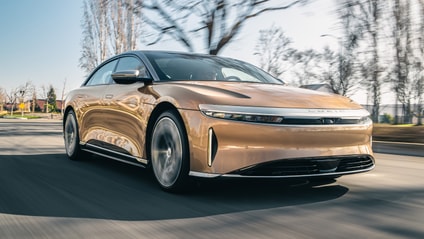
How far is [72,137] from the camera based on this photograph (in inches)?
262

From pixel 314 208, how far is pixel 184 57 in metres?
2.45

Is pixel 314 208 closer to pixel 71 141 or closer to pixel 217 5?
pixel 71 141

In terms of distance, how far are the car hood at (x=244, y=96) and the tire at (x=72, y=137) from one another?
249 centimetres

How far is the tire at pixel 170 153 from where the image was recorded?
3887 millimetres

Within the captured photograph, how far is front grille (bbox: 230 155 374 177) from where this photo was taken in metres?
3.56

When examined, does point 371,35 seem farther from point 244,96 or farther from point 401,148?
point 244,96

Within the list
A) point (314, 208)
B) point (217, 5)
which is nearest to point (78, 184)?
point (314, 208)

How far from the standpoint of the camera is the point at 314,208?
3.56 meters

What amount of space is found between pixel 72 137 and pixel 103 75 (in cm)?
118


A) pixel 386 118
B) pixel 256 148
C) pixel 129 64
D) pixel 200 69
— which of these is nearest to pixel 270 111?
pixel 256 148

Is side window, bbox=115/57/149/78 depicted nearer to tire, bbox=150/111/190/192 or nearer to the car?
the car

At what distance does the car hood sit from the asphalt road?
0.80 metres

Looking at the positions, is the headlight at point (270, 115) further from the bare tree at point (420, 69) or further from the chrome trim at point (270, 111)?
the bare tree at point (420, 69)

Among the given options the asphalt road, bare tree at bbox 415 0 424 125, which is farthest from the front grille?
bare tree at bbox 415 0 424 125
